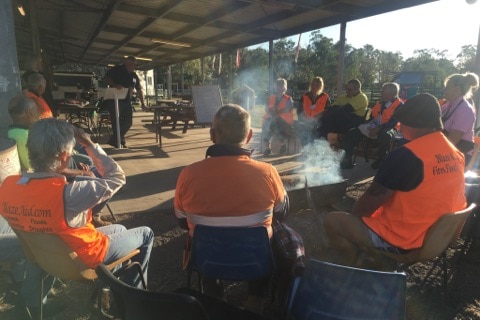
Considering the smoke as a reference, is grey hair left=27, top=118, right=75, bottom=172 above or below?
above

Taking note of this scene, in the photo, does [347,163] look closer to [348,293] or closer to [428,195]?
[428,195]

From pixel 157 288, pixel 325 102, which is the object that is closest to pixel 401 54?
pixel 325 102

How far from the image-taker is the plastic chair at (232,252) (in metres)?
1.87

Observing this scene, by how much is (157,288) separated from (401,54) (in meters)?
96.3

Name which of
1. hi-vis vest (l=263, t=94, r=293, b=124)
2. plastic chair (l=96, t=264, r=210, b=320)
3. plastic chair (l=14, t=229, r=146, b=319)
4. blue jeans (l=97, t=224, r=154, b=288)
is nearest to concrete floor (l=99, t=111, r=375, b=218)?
hi-vis vest (l=263, t=94, r=293, b=124)

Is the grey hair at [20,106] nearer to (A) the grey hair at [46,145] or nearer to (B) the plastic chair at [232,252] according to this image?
(A) the grey hair at [46,145]

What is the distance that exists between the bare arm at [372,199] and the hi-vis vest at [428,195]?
66 mm

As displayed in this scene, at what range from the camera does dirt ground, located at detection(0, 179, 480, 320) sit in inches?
98.2

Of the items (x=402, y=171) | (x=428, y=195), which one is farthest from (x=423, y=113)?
(x=428, y=195)

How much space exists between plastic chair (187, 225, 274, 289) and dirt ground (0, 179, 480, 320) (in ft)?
2.37

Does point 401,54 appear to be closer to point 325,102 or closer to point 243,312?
point 325,102

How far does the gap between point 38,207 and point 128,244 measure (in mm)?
657

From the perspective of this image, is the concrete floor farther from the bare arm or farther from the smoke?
the bare arm

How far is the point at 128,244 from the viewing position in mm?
2207
